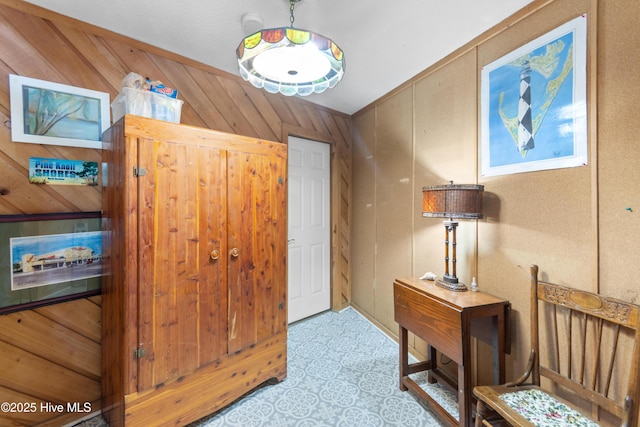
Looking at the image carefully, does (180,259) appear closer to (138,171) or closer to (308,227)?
(138,171)

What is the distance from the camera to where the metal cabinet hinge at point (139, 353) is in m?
1.36

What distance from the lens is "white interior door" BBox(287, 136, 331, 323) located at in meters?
2.88

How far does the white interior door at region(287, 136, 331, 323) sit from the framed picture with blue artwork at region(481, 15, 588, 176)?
1.75 m

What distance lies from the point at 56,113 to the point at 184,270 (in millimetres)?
1264

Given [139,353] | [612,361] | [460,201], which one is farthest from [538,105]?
[139,353]

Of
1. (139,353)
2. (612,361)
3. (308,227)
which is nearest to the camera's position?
(612,361)

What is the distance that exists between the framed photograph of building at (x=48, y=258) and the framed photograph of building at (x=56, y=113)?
0.47 m

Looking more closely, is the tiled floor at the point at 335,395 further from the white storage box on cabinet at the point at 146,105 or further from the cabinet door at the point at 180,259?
the white storage box on cabinet at the point at 146,105

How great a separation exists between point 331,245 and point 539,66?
240cm

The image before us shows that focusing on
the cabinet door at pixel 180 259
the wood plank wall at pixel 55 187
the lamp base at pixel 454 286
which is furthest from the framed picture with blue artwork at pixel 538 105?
the wood plank wall at pixel 55 187

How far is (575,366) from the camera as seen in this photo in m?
1.30

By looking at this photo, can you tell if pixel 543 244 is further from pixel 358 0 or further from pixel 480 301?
pixel 358 0

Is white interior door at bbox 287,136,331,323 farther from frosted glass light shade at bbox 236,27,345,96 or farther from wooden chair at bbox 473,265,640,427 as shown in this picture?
wooden chair at bbox 473,265,640,427

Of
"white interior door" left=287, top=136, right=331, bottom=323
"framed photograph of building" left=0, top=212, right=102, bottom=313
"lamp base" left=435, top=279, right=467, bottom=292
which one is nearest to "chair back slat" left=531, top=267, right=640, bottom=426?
"lamp base" left=435, top=279, right=467, bottom=292
